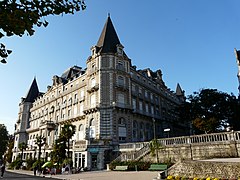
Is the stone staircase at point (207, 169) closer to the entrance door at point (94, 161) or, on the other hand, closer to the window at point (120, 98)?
the entrance door at point (94, 161)

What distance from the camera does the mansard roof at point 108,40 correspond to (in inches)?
1358

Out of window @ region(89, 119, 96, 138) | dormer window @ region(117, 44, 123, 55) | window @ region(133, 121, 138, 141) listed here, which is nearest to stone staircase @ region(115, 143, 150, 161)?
window @ region(89, 119, 96, 138)

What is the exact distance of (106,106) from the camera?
99.5 feet

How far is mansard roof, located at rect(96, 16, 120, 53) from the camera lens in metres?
34.5

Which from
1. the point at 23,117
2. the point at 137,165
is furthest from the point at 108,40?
the point at 23,117

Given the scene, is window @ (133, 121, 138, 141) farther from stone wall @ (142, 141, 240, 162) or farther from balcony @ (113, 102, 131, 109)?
stone wall @ (142, 141, 240, 162)

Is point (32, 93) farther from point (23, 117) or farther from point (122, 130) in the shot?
point (122, 130)

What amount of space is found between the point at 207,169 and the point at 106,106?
20306 millimetres

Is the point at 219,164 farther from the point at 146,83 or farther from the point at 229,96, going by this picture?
the point at 146,83

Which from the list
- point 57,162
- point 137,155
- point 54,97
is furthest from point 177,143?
point 54,97

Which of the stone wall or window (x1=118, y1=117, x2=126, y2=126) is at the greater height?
window (x1=118, y1=117, x2=126, y2=126)

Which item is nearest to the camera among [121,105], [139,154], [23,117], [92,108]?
[139,154]

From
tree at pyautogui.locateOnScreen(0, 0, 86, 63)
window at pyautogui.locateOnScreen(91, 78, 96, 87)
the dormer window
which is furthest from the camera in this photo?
the dormer window

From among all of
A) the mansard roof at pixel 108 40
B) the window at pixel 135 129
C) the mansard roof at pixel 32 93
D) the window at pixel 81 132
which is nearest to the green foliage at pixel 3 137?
A: the mansard roof at pixel 32 93
